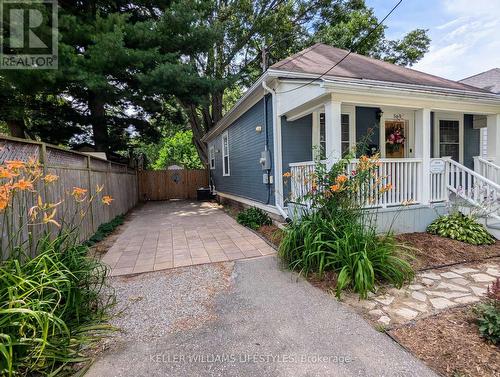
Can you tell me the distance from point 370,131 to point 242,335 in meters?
3.54

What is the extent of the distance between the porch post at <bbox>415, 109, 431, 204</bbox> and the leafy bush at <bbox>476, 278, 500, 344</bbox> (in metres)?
3.31

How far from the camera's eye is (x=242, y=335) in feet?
8.02

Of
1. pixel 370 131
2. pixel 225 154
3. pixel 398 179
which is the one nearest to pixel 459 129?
pixel 398 179

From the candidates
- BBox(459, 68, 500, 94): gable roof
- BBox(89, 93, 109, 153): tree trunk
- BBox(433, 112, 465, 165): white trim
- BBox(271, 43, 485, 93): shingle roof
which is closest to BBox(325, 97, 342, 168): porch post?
BBox(271, 43, 485, 93): shingle roof

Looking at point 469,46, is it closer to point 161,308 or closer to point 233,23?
point 161,308

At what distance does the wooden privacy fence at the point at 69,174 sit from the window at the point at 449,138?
9127mm

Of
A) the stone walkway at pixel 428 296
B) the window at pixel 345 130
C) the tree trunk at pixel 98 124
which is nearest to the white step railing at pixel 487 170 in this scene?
the window at pixel 345 130

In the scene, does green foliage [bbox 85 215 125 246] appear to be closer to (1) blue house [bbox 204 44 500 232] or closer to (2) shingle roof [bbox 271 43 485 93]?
(1) blue house [bbox 204 44 500 232]

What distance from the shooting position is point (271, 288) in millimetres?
3395

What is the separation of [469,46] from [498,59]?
29.4ft

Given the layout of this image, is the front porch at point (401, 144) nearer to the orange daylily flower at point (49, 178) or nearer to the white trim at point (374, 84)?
the white trim at point (374, 84)

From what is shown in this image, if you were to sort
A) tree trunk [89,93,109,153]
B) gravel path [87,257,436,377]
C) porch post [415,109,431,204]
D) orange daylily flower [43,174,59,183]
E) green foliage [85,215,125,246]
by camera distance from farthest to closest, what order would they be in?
tree trunk [89,93,109,153], green foliage [85,215,125,246], porch post [415,109,431,204], orange daylily flower [43,174,59,183], gravel path [87,257,436,377]

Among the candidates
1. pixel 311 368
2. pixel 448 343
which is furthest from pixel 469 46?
pixel 311 368

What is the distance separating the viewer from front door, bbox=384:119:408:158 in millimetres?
7375
